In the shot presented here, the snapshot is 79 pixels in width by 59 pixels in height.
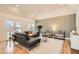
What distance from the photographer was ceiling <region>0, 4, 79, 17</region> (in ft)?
6.89

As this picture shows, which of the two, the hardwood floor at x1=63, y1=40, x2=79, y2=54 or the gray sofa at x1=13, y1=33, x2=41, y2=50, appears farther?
the gray sofa at x1=13, y1=33, x2=41, y2=50

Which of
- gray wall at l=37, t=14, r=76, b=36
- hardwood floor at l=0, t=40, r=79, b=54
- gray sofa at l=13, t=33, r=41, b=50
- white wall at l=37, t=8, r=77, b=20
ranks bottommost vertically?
hardwood floor at l=0, t=40, r=79, b=54

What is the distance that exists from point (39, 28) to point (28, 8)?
0.62m

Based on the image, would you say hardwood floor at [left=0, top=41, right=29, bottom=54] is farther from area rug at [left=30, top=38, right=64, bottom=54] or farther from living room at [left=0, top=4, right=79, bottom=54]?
area rug at [left=30, top=38, right=64, bottom=54]

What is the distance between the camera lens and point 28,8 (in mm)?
2213

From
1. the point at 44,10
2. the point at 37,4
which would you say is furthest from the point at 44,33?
the point at 37,4

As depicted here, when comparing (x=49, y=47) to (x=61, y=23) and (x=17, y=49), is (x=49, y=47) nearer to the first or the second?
(x=61, y=23)

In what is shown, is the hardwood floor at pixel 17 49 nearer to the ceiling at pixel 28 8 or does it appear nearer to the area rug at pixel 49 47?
the area rug at pixel 49 47

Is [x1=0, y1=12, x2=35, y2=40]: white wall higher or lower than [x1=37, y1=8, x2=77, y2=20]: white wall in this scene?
lower

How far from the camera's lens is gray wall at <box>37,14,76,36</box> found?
218cm

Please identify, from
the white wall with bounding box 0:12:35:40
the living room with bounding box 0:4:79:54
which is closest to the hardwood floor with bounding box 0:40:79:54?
the living room with bounding box 0:4:79:54

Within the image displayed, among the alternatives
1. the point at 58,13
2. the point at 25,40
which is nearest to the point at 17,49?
the point at 25,40
